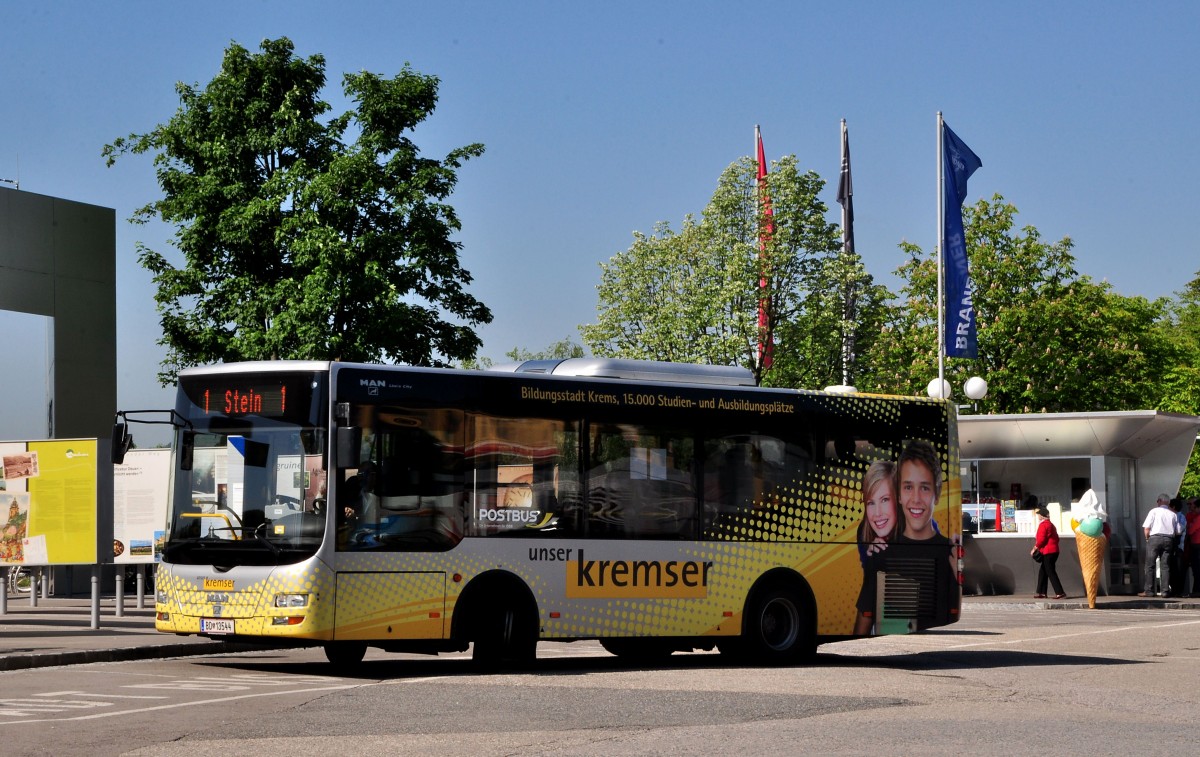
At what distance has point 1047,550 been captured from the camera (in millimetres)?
30250

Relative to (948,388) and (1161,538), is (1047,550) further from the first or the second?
(948,388)

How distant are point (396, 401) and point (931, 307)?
1801 inches

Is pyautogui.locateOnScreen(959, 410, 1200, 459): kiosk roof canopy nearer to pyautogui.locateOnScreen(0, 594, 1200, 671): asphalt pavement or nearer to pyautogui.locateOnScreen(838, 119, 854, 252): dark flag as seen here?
pyautogui.locateOnScreen(0, 594, 1200, 671): asphalt pavement

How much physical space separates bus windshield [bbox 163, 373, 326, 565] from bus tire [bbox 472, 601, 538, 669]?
1.90 meters

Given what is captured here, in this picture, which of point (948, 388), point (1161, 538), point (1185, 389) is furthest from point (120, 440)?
point (1185, 389)

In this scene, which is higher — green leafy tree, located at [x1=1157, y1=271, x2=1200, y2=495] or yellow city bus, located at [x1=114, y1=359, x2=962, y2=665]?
green leafy tree, located at [x1=1157, y1=271, x2=1200, y2=495]

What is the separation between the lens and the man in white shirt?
30969 mm

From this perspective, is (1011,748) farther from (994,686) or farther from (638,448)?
(638,448)

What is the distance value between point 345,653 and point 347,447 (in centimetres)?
256

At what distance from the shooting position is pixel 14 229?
2608cm

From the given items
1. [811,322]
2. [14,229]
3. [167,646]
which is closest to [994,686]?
[167,646]

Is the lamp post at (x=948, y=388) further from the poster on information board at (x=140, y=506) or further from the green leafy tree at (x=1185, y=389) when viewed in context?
the green leafy tree at (x=1185, y=389)

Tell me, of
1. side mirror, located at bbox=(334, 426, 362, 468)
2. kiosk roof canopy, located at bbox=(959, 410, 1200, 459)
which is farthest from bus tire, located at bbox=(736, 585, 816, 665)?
kiosk roof canopy, located at bbox=(959, 410, 1200, 459)

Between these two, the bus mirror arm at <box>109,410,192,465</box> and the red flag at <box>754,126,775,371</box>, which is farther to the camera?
the red flag at <box>754,126,775,371</box>
